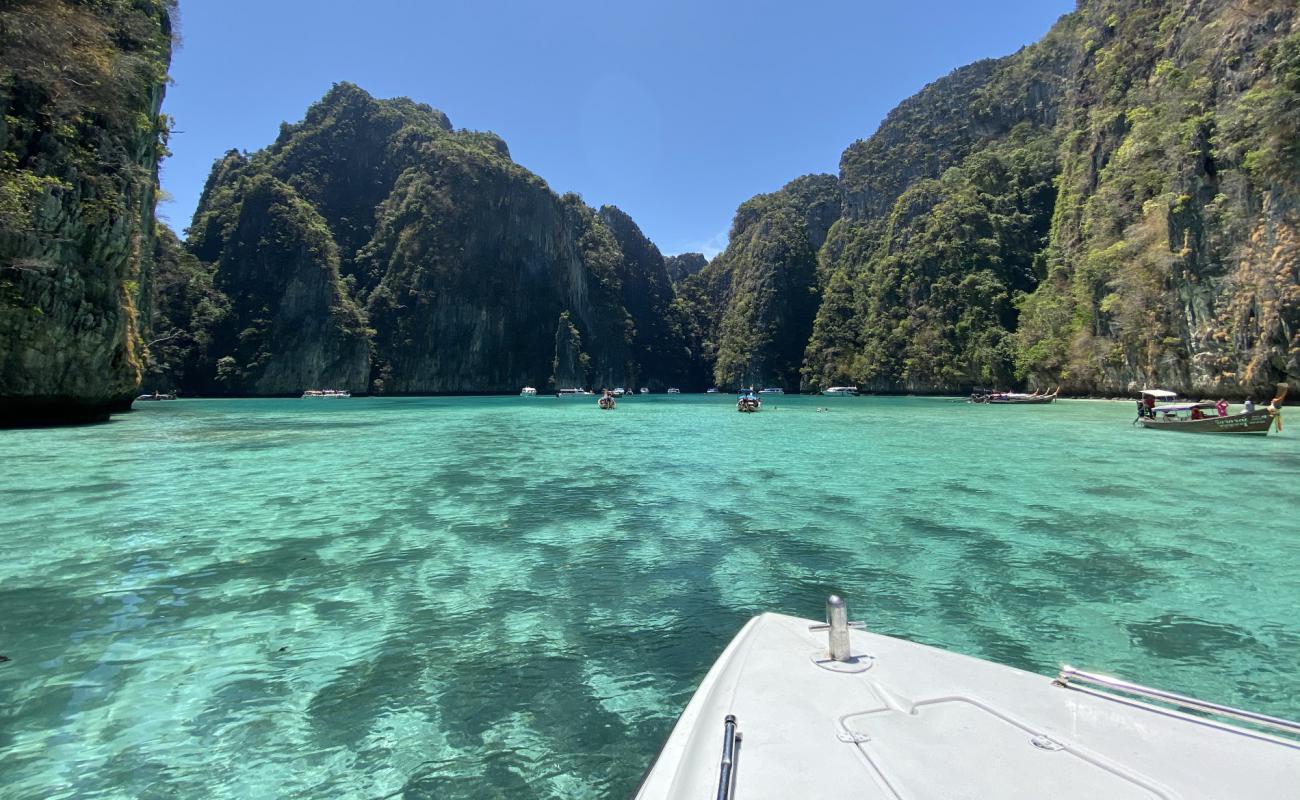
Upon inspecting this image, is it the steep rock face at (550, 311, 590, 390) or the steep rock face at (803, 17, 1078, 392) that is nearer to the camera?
the steep rock face at (803, 17, 1078, 392)

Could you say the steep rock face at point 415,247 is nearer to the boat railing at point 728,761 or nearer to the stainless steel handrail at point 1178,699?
the boat railing at point 728,761

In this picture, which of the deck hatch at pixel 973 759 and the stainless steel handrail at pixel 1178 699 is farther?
the stainless steel handrail at pixel 1178 699

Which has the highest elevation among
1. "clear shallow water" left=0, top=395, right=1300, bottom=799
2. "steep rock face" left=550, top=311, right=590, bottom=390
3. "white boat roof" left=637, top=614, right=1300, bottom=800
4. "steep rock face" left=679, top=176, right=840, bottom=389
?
"steep rock face" left=679, top=176, right=840, bottom=389

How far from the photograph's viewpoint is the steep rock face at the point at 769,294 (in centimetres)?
14262

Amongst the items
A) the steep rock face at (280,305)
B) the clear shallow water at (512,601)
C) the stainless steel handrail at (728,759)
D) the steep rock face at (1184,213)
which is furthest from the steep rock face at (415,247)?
the stainless steel handrail at (728,759)

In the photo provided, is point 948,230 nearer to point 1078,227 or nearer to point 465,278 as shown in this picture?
point 1078,227

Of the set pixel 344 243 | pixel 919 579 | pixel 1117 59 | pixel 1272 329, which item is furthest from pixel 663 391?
pixel 919 579

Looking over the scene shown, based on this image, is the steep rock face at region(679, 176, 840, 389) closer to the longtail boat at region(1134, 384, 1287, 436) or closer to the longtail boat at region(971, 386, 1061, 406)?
the longtail boat at region(971, 386, 1061, 406)

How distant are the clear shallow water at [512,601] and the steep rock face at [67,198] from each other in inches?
470

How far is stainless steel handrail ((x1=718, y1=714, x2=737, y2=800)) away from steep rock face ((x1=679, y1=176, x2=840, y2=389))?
141 meters

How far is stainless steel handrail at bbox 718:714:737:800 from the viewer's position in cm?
225

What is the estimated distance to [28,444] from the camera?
19500mm

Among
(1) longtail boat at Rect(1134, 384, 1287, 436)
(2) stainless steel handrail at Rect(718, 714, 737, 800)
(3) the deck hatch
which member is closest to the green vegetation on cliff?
(1) longtail boat at Rect(1134, 384, 1287, 436)

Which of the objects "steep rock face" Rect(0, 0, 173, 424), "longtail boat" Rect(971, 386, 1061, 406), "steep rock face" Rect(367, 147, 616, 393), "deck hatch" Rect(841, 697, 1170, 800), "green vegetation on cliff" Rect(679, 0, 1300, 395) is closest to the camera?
"deck hatch" Rect(841, 697, 1170, 800)
